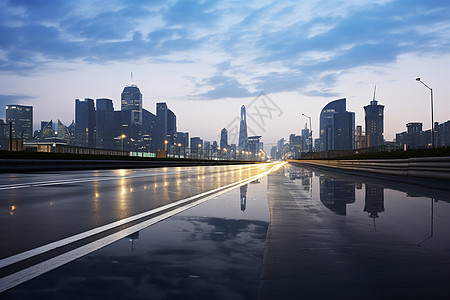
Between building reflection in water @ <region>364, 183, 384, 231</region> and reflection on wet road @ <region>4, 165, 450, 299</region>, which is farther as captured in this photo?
building reflection in water @ <region>364, 183, 384, 231</region>

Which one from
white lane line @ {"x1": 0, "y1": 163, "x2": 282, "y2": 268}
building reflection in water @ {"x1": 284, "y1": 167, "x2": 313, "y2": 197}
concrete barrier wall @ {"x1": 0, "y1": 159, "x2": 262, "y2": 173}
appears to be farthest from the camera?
concrete barrier wall @ {"x1": 0, "y1": 159, "x2": 262, "y2": 173}

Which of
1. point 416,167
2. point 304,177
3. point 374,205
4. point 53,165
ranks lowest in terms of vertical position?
point 304,177

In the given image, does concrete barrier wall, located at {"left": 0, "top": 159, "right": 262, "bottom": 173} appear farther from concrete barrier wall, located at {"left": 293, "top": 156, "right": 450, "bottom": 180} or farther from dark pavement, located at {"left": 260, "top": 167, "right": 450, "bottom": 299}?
dark pavement, located at {"left": 260, "top": 167, "right": 450, "bottom": 299}

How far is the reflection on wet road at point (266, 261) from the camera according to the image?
12.1ft

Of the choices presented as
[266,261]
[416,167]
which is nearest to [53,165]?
[416,167]

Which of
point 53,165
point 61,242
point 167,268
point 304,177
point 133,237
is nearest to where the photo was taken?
point 167,268

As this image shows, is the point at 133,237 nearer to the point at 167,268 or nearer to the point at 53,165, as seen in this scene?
the point at 167,268

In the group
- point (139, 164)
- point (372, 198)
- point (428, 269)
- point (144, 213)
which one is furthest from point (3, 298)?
point (139, 164)

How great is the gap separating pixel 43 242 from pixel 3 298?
2181 millimetres

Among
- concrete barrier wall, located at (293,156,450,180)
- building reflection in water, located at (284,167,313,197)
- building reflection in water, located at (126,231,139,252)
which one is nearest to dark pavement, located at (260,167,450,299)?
building reflection in water, located at (126,231,139,252)

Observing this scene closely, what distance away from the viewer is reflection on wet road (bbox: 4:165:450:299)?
3701 millimetres

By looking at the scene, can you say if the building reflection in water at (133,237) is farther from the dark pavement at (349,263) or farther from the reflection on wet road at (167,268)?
the dark pavement at (349,263)

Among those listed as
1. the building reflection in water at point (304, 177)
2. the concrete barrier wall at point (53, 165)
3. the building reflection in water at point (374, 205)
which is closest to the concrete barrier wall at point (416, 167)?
the building reflection in water at point (304, 177)

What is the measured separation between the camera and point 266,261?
4.71 meters
